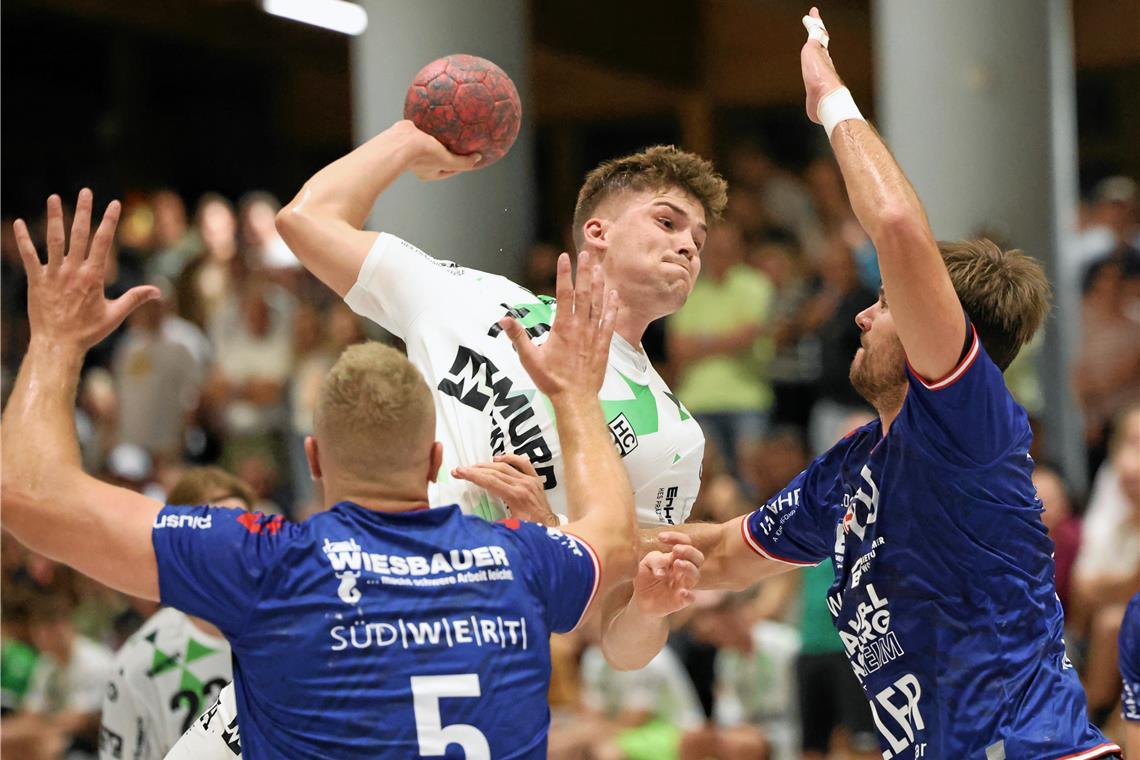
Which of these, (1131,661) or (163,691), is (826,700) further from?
(1131,661)

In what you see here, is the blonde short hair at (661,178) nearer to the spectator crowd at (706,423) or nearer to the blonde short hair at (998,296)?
the blonde short hair at (998,296)

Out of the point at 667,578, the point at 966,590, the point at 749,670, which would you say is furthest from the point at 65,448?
the point at 749,670

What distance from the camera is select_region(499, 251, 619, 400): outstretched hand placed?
4270 mm

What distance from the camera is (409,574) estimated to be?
3.67 meters

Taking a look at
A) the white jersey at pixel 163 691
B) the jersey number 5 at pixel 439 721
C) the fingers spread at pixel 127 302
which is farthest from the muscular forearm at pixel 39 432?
the white jersey at pixel 163 691

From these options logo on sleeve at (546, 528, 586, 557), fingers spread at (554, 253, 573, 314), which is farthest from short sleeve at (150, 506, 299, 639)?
fingers spread at (554, 253, 573, 314)

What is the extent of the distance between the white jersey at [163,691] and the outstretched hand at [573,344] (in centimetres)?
275

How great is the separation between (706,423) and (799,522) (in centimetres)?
649

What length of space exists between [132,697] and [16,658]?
3.78 meters

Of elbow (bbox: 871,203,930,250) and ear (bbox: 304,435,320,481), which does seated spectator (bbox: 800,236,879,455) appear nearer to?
elbow (bbox: 871,203,930,250)

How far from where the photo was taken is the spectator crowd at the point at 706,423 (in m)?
8.80

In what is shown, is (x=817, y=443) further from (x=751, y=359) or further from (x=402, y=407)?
(x=402, y=407)

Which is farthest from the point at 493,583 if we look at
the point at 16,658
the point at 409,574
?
the point at 16,658

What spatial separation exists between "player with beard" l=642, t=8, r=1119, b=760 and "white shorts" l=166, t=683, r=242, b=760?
1829mm
